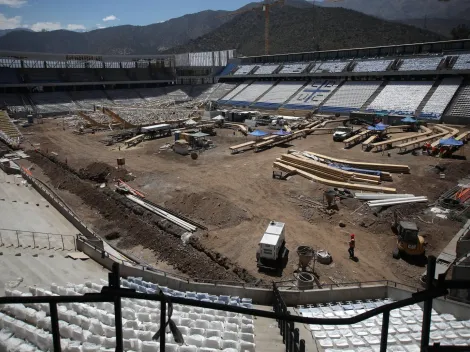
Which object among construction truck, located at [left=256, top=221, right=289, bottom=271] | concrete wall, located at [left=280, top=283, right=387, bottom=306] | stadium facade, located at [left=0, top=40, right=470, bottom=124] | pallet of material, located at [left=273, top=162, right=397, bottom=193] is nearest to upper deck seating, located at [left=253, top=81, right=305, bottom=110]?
stadium facade, located at [left=0, top=40, right=470, bottom=124]

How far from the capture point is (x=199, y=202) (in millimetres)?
20594

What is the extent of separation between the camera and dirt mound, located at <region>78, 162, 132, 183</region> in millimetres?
25812

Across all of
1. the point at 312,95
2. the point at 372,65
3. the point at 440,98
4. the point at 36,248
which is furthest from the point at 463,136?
the point at 36,248

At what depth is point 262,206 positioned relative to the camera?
2020cm

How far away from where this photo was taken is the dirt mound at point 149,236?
14500 mm

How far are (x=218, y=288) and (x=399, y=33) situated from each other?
515 feet

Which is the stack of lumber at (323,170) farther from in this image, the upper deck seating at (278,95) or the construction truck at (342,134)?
the upper deck seating at (278,95)

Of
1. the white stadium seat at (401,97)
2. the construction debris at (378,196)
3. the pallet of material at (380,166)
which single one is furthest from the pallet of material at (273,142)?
the white stadium seat at (401,97)

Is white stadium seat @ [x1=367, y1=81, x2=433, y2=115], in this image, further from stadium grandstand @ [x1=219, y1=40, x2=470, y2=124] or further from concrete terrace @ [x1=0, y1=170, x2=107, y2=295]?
concrete terrace @ [x1=0, y1=170, x2=107, y2=295]

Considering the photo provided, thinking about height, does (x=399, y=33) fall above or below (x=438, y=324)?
above

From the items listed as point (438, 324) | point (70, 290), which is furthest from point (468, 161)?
point (70, 290)

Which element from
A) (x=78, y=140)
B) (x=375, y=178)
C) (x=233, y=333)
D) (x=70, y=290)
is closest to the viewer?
(x=233, y=333)

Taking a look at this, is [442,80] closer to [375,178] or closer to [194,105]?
[375,178]

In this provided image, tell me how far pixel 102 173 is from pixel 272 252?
17261 millimetres
